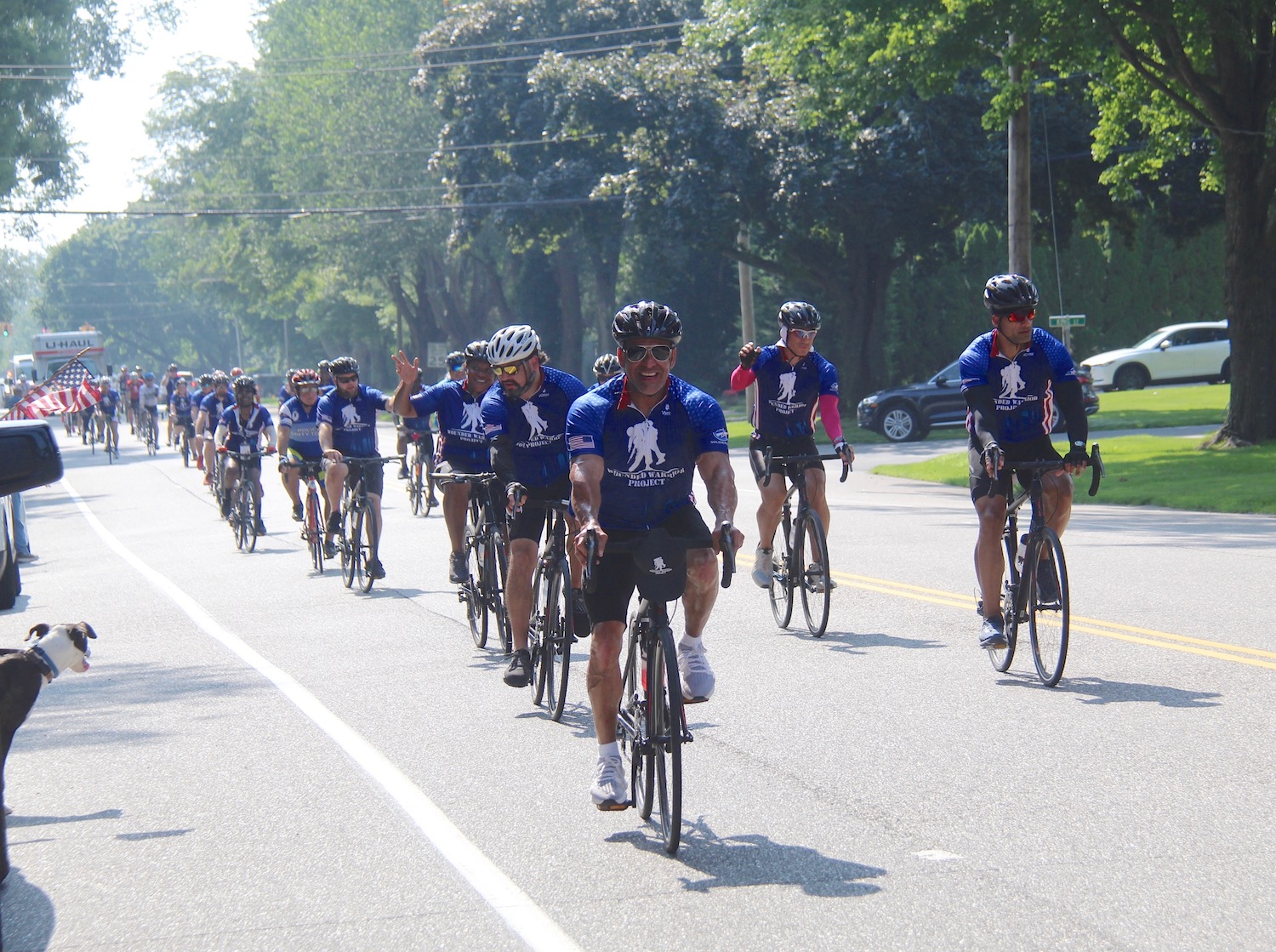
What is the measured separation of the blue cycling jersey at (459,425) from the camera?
10.9 metres

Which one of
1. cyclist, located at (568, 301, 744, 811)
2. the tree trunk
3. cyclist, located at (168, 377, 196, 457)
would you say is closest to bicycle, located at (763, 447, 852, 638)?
cyclist, located at (568, 301, 744, 811)

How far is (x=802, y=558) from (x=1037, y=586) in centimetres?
245

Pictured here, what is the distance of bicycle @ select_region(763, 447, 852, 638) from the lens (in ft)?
33.4

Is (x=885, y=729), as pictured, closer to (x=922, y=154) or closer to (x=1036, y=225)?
(x=922, y=154)

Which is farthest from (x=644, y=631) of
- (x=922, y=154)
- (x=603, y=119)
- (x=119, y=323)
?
(x=119, y=323)

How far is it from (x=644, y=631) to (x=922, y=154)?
3129 cm

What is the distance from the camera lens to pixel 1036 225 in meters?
39.5

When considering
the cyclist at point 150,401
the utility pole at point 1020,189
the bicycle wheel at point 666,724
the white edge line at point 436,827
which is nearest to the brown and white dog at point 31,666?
the white edge line at point 436,827

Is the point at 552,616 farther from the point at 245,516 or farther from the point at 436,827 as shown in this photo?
the point at 245,516

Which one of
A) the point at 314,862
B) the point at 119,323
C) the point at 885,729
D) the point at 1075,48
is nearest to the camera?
the point at 314,862

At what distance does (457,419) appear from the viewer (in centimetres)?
1102

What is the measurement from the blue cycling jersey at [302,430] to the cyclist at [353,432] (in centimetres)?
163

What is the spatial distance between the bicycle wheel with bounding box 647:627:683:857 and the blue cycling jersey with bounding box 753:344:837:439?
202 inches

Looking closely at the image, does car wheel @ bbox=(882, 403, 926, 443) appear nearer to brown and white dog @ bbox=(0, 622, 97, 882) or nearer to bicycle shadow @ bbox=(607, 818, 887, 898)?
bicycle shadow @ bbox=(607, 818, 887, 898)
